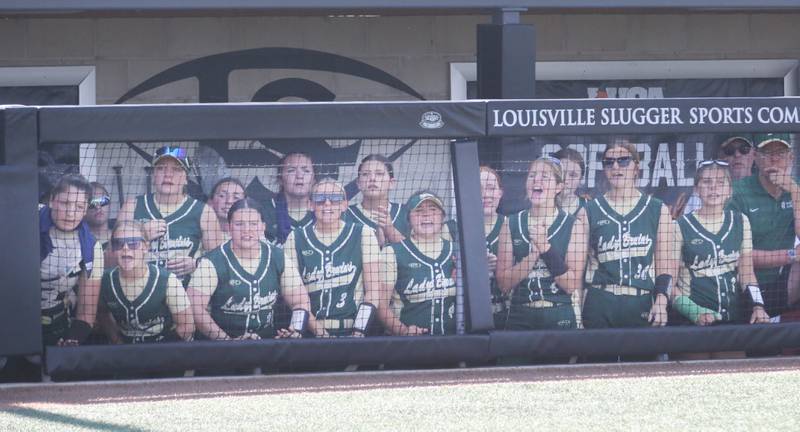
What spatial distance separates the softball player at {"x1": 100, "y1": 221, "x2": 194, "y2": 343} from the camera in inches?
260

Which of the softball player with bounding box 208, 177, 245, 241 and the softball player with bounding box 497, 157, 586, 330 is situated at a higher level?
the softball player with bounding box 208, 177, 245, 241

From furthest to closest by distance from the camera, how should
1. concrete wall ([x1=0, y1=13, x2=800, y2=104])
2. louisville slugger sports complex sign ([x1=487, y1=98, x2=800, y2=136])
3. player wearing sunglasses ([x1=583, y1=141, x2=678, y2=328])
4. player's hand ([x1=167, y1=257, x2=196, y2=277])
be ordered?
concrete wall ([x1=0, y1=13, x2=800, y2=104]) < player wearing sunglasses ([x1=583, y1=141, x2=678, y2=328]) < louisville slugger sports complex sign ([x1=487, y1=98, x2=800, y2=136]) < player's hand ([x1=167, y1=257, x2=196, y2=277])

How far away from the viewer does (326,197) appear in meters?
6.75

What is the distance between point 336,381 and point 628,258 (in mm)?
1948

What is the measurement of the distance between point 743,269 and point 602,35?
4.07 metres

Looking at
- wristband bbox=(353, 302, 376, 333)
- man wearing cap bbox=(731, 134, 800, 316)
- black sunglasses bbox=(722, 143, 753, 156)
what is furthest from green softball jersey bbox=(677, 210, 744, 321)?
wristband bbox=(353, 302, 376, 333)

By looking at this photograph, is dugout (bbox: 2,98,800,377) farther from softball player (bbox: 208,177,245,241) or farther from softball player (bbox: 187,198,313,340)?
softball player (bbox: 208,177,245,241)

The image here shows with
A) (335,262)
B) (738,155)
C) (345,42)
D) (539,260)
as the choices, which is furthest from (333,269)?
(345,42)

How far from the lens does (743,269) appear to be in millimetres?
7000

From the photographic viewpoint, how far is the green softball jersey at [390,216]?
22.2 feet

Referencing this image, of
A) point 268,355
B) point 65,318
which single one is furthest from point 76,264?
point 268,355

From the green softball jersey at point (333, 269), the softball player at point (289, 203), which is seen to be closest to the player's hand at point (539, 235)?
the green softball jersey at point (333, 269)

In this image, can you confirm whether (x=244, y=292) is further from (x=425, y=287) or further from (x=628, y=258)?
(x=628, y=258)

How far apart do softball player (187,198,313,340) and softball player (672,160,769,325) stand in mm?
2389
